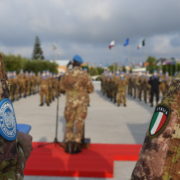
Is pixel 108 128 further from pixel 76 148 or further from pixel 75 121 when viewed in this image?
pixel 75 121

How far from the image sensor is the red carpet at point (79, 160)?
152 inches

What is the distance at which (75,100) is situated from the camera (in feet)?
14.6

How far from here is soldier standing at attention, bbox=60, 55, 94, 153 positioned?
14.7 feet

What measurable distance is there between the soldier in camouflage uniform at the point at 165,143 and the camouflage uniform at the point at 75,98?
3.43 meters

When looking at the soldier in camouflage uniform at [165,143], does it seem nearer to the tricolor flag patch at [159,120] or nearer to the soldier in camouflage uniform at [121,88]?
the tricolor flag patch at [159,120]

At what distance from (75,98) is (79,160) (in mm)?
995

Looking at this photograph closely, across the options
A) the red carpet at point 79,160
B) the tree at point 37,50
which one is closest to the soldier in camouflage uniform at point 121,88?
the red carpet at point 79,160

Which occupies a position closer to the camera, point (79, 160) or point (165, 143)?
point (165, 143)

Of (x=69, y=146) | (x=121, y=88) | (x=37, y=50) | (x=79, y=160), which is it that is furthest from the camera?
(x=37, y=50)

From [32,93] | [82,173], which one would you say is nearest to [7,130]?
[82,173]

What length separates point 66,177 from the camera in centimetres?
383

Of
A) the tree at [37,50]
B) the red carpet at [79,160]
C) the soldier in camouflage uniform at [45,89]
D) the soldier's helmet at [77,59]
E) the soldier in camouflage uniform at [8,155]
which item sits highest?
the tree at [37,50]

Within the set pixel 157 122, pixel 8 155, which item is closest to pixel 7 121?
pixel 8 155

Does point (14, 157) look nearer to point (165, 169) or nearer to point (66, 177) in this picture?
point (165, 169)
